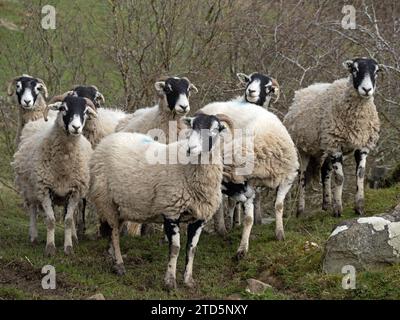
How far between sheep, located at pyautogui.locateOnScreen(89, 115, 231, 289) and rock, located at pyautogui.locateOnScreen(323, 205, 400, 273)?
1316mm

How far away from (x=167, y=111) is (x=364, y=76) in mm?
2610

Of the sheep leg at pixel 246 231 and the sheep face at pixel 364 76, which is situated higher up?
the sheep face at pixel 364 76

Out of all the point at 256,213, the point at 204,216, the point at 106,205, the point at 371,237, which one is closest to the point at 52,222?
the point at 106,205

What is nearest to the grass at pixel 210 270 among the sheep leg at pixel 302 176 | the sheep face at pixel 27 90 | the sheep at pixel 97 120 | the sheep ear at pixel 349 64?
the sheep leg at pixel 302 176

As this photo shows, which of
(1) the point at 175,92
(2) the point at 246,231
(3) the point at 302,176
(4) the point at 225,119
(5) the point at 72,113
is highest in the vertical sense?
(1) the point at 175,92

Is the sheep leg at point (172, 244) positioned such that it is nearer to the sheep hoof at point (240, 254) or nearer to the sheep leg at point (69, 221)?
the sheep hoof at point (240, 254)

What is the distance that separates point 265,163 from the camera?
9078 millimetres

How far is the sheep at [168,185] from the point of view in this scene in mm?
7973

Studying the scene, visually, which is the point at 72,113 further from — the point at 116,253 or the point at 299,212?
the point at 299,212

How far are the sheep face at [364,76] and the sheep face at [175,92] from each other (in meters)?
2.19

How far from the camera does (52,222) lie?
30.6 ft

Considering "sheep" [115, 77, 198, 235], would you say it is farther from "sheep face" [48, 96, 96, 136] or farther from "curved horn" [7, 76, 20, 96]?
"curved horn" [7, 76, 20, 96]

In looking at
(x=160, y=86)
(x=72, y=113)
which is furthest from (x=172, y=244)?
(x=160, y=86)
